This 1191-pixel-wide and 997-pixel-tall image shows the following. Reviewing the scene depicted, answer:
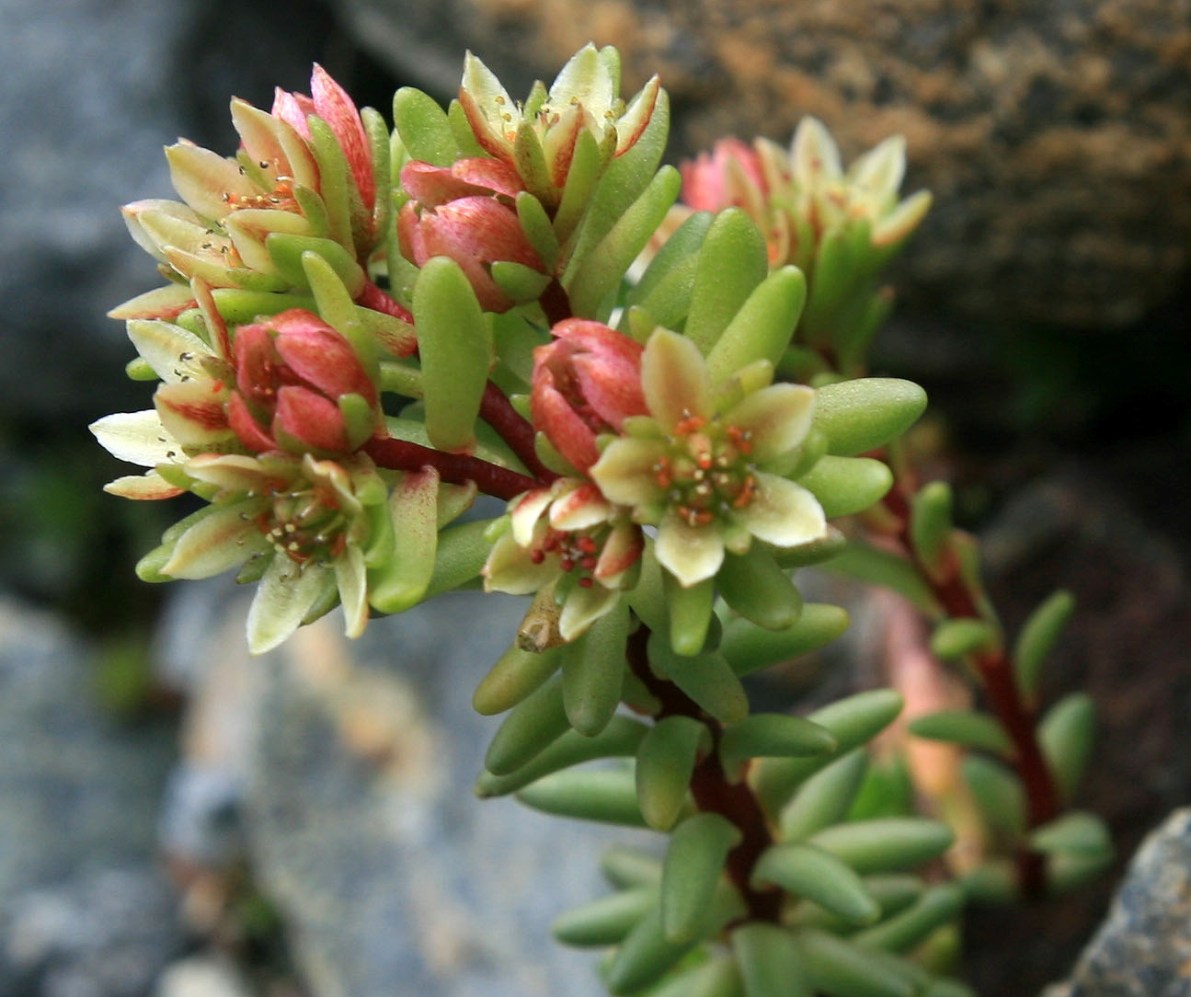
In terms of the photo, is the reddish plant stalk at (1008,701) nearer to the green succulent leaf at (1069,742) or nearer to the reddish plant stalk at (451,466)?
the green succulent leaf at (1069,742)

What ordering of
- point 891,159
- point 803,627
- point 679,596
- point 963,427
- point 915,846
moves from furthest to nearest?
point 963,427
point 891,159
point 915,846
point 803,627
point 679,596

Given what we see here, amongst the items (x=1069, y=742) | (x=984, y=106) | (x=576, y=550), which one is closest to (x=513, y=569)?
(x=576, y=550)

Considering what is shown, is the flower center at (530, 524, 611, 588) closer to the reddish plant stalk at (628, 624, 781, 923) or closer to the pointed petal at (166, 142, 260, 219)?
the reddish plant stalk at (628, 624, 781, 923)

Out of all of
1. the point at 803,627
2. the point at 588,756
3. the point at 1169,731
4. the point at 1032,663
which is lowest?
the point at 1169,731

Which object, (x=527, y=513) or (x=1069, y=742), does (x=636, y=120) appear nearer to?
(x=527, y=513)

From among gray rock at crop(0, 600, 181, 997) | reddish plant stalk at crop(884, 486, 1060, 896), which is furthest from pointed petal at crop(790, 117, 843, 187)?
gray rock at crop(0, 600, 181, 997)

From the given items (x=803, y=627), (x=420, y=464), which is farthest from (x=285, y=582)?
(x=803, y=627)

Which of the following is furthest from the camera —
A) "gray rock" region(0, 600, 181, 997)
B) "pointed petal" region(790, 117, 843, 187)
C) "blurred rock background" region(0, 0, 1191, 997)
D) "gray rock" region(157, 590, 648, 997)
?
"gray rock" region(0, 600, 181, 997)

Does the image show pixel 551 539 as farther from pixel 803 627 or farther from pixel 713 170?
pixel 713 170
